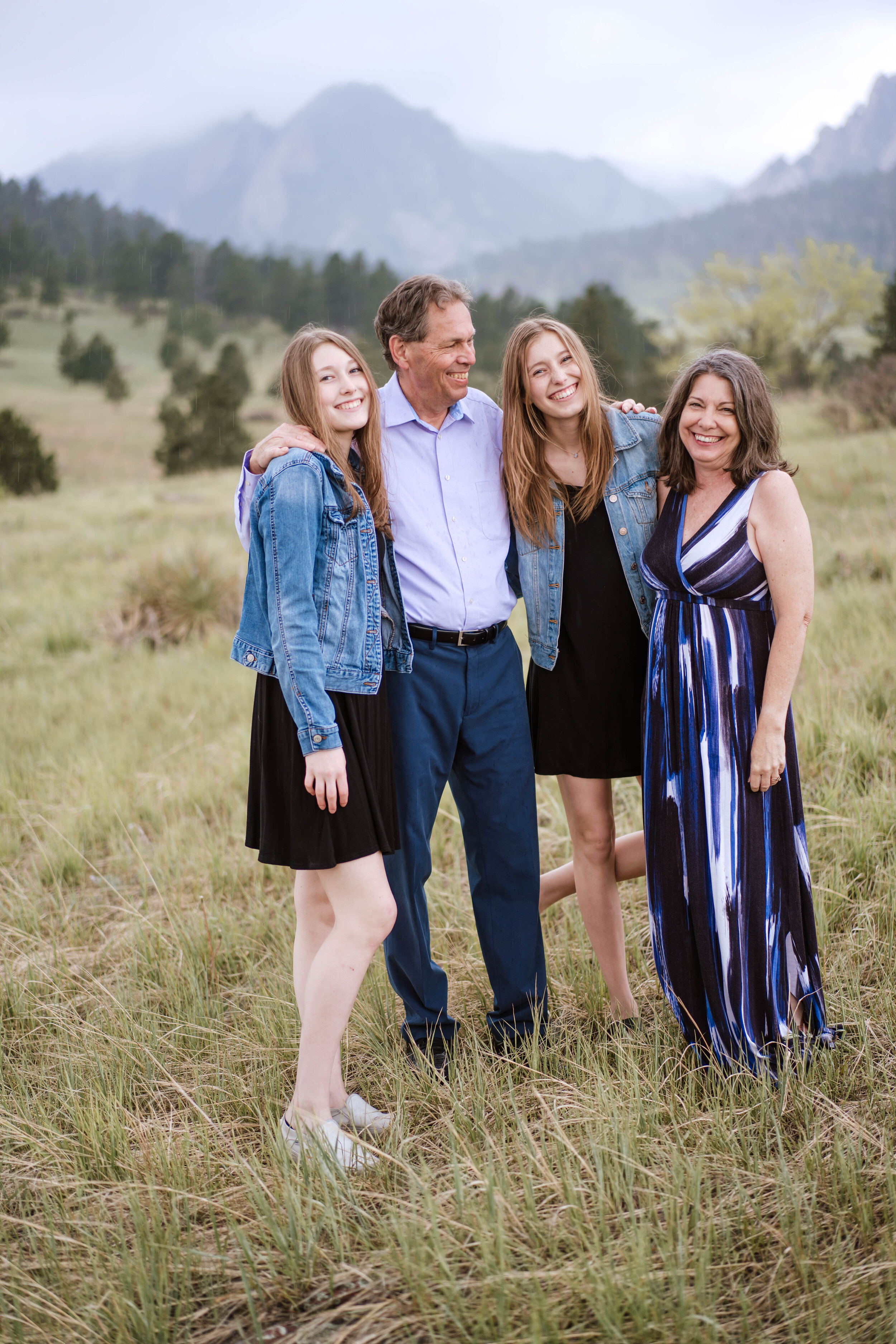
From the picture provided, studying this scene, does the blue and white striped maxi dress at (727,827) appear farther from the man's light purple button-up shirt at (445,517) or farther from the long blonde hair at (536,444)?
the man's light purple button-up shirt at (445,517)

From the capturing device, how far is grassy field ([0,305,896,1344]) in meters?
1.84

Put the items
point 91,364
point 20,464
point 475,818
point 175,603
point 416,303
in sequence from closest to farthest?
point 416,303
point 475,818
point 175,603
point 20,464
point 91,364

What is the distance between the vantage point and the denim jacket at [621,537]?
2852mm

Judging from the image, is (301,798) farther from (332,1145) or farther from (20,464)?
(20,464)

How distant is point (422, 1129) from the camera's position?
2.61m

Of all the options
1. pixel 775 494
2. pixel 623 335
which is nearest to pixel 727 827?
pixel 775 494

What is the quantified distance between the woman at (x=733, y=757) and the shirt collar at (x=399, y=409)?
0.73 meters

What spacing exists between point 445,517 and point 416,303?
0.67 meters

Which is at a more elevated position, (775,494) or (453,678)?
(775,494)

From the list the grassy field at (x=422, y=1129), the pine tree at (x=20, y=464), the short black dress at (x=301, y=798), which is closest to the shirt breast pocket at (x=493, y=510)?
Result: the short black dress at (x=301, y=798)

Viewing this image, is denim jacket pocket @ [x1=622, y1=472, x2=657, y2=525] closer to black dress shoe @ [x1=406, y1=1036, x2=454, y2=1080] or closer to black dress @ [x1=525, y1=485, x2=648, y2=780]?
black dress @ [x1=525, y1=485, x2=648, y2=780]

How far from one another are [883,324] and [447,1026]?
29.1 metres

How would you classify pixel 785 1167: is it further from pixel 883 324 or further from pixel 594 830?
pixel 883 324

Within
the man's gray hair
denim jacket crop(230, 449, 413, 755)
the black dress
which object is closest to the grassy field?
the black dress
